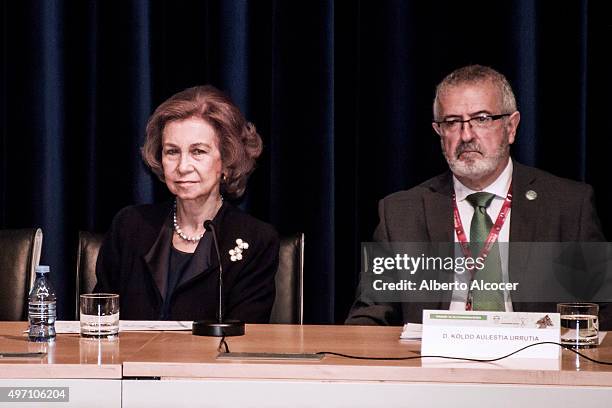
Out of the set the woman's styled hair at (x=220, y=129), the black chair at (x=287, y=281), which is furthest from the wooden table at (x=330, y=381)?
the woman's styled hair at (x=220, y=129)

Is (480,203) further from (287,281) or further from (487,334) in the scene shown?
(487,334)

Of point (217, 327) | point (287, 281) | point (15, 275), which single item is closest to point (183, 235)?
point (287, 281)

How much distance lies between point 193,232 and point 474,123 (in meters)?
1.02

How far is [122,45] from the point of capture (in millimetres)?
3654

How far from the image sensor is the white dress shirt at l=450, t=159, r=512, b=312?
3.23 meters

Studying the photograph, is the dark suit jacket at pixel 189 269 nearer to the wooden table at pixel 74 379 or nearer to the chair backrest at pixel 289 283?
the chair backrest at pixel 289 283

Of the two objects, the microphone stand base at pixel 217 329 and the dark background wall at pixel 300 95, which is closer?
the microphone stand base at pixel 217 329

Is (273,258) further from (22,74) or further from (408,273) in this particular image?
(22,74)

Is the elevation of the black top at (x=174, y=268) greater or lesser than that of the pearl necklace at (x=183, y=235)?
lesser

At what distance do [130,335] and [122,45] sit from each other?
1631 mm

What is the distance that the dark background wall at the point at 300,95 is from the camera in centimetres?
347

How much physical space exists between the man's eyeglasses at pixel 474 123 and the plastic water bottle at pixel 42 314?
5.32 feet

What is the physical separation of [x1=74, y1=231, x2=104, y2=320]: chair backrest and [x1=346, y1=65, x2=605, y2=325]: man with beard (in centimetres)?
84

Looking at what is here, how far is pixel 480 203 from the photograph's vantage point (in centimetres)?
333
